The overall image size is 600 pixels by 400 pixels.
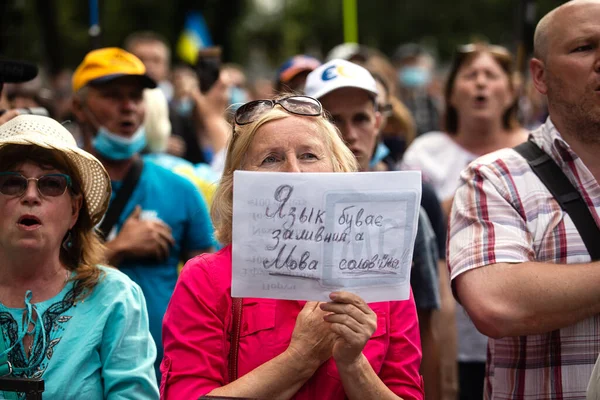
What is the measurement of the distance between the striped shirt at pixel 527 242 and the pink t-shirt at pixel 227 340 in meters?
0.55

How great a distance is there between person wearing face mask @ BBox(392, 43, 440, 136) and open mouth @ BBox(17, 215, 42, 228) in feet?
24.5

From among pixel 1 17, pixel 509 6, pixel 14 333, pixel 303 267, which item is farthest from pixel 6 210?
pixel 509 6

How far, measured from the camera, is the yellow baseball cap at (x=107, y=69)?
17.9ft

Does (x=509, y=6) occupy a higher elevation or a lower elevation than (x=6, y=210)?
higher

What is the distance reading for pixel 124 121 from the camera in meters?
5.32

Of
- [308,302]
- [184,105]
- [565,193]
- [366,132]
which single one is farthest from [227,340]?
[184,105]

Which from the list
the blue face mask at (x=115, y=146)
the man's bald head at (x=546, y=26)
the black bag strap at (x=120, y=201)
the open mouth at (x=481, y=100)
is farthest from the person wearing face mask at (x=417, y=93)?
the man's bald head at (x=546, y=26)

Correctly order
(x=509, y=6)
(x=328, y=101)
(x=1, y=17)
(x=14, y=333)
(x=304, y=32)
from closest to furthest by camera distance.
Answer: (x=14, y=333), (x=328, y=101), (x=1, y=17), (x=509, y=6), (x=304, y=32)

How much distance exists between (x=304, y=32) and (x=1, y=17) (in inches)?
1402

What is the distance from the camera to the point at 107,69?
5.49 m

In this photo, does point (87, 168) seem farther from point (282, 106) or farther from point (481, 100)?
point (481, 100)

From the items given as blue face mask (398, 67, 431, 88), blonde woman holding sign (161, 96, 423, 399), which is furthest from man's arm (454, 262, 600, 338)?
blue face mask (398, 67, 431, 88)

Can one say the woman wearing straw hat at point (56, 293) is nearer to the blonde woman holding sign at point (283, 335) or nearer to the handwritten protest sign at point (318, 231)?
the blonde woman holding sign at point (283, 335)

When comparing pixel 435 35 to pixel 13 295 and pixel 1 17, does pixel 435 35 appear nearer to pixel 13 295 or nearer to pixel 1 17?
pixel 1 17
